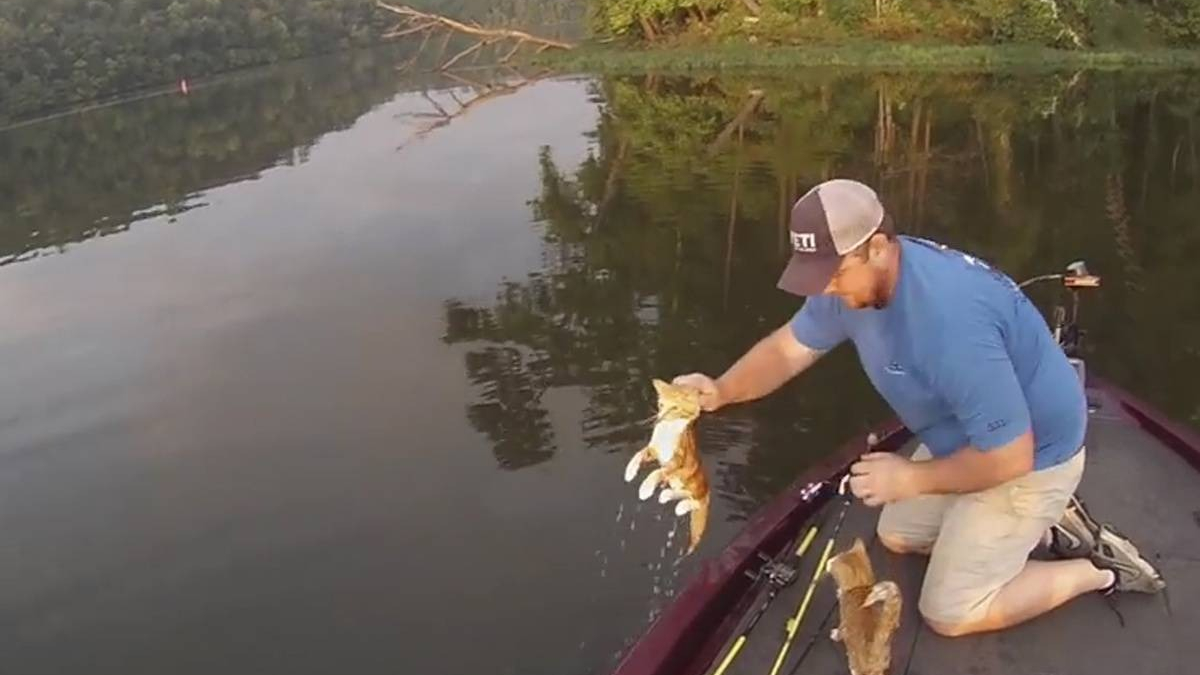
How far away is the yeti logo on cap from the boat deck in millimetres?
1238

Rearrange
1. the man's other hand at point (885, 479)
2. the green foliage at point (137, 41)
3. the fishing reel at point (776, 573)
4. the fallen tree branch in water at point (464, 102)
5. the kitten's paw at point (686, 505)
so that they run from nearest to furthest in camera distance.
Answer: the man's other hand at point (885, 479) → the kitten's paw at point (686, 505) → the fishing reel at point (776, 573) → the fallen tree branch in water at point (464, 102) → the green foliage at point (137, 41)

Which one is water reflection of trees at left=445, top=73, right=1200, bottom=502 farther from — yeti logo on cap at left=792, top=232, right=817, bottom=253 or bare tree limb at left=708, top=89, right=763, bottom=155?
yeti logo on cap at left=792, top=232, right=817, bottom=253

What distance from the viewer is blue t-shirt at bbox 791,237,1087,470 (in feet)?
7.89

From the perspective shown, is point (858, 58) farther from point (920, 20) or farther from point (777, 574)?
point (777, 574)

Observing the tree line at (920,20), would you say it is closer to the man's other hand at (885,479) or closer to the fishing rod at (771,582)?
the fishing rod at (771,582)

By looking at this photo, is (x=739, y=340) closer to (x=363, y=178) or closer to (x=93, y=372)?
(x=93, y=372)

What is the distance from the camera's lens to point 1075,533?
311 cm

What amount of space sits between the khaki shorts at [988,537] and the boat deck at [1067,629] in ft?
0.37

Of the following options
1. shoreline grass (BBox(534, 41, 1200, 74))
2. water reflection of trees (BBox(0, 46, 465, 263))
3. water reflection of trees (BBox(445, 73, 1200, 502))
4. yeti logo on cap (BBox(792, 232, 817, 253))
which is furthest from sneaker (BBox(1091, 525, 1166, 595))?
shoreline grass (BBox(534, 41, 1200, 74))

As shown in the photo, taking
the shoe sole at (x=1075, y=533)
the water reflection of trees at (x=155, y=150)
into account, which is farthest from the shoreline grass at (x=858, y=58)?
the shoe sole at (x=1075, y=533)

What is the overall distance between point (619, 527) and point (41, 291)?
30.4 feet

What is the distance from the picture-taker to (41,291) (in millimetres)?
12078

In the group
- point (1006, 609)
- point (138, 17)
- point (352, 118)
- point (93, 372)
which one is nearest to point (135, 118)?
point (352, 118)

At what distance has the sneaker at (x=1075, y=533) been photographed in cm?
309
